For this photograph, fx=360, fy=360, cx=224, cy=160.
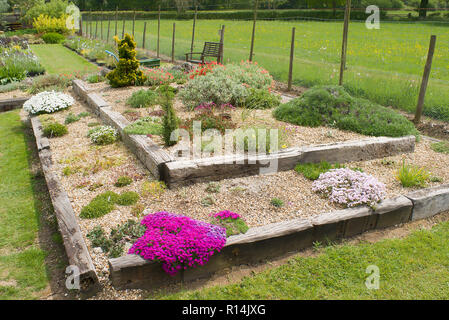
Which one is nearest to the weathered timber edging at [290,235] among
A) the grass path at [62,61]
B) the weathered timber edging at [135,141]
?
the weathered timber edging at [135,141]

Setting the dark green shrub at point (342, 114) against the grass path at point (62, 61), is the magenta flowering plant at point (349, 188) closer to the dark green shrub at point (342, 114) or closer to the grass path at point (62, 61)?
the dark green shrub at point (342, 114)

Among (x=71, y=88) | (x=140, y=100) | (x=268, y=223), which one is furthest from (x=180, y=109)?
(x=71, y=88)

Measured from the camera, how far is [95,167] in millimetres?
5145

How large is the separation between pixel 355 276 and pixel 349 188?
123 centimetres

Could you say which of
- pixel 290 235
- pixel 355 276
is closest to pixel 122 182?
pixel 290 235

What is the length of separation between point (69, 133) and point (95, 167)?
205cm

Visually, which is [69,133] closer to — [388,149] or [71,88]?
[71,88]

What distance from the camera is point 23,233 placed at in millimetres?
4066

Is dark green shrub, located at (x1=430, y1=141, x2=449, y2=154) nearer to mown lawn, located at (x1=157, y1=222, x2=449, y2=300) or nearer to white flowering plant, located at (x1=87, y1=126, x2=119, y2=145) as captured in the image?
mown lawn, located at (x1=157, y1=222, x2=449, y2=300)

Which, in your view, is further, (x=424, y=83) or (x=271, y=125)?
(x=424, y=83)

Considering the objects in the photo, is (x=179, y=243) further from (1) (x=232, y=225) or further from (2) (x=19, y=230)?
(2) (x=19, y=230)

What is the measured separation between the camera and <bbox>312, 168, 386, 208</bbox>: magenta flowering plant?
403 centimetres

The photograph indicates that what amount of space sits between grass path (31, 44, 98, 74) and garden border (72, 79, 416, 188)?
8604mm
